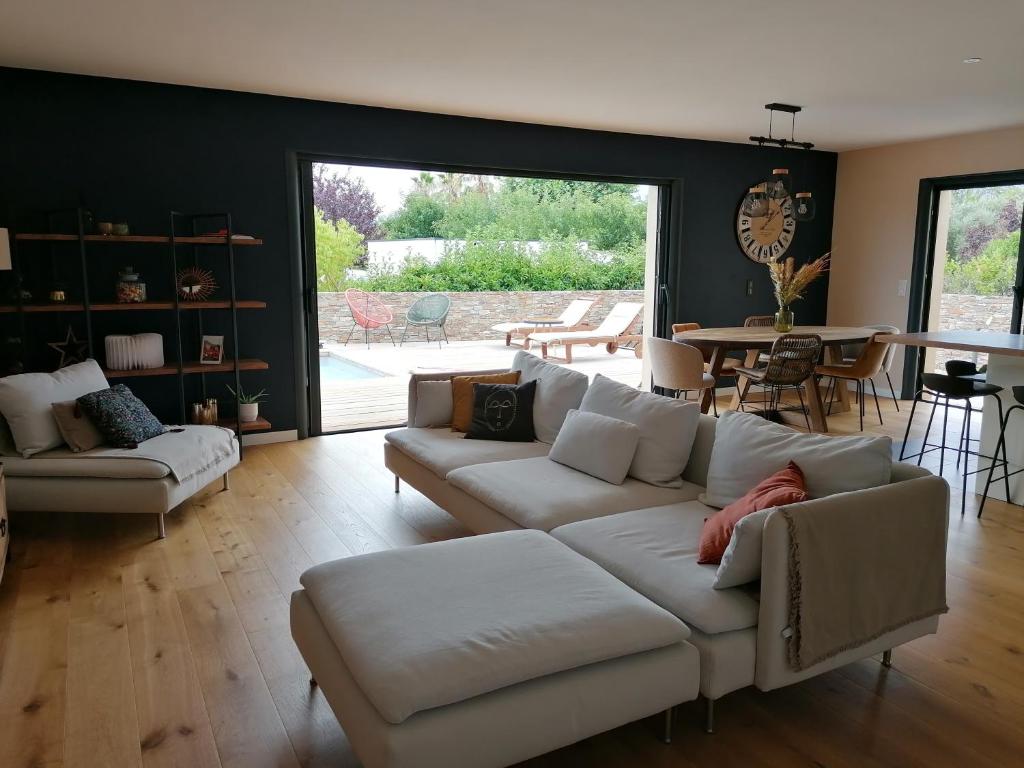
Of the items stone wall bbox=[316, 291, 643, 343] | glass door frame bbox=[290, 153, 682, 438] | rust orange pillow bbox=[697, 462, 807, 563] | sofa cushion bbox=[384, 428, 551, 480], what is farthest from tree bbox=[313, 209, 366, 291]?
rust orange pillow bbox=[697, 462, 807, 563]

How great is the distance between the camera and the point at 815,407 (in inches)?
240

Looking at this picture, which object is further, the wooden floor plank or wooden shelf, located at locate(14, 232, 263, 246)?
wooden shelf, located at locate(14, 232, 263, 246)

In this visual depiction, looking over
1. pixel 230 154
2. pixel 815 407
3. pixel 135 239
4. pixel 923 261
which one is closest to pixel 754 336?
pixel 815 407

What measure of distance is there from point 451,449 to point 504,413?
1.25ft

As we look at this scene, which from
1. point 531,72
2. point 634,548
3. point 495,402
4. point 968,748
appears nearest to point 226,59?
point 531,72

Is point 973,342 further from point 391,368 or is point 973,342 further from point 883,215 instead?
point 391,368

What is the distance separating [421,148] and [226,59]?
175 cm

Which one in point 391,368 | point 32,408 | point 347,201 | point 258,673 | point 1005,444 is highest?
point 347,201

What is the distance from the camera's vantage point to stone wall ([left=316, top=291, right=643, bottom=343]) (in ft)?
36.4

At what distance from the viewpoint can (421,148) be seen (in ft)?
19.0

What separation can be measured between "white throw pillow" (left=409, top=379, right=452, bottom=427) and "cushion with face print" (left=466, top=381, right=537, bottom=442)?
0.24 meters

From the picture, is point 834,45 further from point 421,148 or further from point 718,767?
point 718,767

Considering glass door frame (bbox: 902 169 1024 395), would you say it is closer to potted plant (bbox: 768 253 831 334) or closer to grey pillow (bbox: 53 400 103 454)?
potted plant (bbox: 768 253 831 334)

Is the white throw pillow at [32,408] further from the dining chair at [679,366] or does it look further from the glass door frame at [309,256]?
the dining chair at [679,366]
